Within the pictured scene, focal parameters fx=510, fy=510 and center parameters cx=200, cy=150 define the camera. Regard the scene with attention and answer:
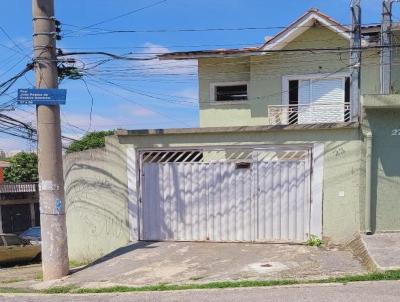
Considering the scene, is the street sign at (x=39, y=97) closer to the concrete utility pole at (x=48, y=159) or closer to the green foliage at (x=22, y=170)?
the concrete utility pole at (x=48, y=159)

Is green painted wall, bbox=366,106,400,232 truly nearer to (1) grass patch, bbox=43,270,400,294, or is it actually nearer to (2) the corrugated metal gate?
(2) the corrugated metal gate

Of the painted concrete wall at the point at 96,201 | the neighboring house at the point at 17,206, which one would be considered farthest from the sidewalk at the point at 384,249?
the neighboring house at the point at 17,206

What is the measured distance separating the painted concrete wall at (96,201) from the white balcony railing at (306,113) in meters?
6.39

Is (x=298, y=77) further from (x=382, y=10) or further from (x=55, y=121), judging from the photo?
(x=55, y=121)

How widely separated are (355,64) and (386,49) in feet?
15.2

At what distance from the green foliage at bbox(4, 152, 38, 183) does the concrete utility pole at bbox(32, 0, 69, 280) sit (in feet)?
98.9

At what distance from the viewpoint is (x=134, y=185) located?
1134 cm

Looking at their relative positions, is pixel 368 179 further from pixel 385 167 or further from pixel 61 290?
pixel 61 290

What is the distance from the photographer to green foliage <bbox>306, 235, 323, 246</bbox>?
1031 cm

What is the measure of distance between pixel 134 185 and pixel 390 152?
541cm

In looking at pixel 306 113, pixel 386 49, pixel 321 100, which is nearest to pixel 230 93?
pixel 306 113

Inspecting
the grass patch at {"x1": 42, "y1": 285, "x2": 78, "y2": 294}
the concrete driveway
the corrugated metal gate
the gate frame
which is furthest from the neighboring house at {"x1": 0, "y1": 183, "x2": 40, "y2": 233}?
the grass patch at {"x1": 42, "y1": 285, "x2": 78, "y2": 294}

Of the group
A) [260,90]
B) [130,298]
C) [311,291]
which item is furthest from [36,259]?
[311,291]

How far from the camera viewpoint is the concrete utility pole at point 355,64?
10.7 metres
